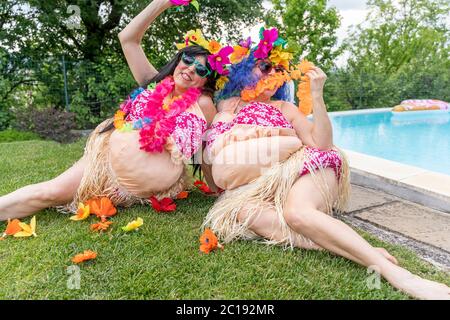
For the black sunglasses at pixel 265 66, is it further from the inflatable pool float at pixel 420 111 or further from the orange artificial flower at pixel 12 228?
the inflatable pool float at pixel 420 111

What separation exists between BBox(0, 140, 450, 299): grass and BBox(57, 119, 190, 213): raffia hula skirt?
0.17 m

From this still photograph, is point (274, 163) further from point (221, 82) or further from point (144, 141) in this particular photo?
point (144, 141)

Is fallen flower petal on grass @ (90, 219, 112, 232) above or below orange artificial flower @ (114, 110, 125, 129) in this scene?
below

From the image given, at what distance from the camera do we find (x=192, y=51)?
7.97 ft

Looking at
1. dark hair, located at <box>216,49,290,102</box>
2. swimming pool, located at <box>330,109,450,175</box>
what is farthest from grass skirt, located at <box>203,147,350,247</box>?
swimming pool, located at <box>330,109,450,175</box>

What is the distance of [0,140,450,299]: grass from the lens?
5.52 feet

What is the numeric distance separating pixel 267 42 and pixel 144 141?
963 millimetres

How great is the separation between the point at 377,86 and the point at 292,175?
10857 mm

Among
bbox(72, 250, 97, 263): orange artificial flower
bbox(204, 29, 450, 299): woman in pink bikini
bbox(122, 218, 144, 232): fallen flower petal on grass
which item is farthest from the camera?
bbox(122, 218, 144, 232): fallen flower petal on grass

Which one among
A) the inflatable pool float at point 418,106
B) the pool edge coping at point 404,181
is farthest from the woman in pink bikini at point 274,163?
the inflatable pool float at point 418,106

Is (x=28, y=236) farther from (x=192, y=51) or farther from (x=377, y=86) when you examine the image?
(x=377, y=86)

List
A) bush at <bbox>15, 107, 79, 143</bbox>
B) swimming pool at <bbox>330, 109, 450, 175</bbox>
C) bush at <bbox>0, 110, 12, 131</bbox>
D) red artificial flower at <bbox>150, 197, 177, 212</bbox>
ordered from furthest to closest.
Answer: bush at <bbox>0, 110, 12, 131</bbox> → swimming pool at <bbox>330, 109, 450, 175</bbox> → bush at <bbox>15, 107, 79, 143</bbox> → red artificial flower at <bbox>150, 197, 177, 212</bbox>

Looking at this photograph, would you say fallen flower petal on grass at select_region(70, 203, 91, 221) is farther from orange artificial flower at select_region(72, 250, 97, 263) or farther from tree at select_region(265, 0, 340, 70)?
→ tree at select_region(265, 0, 340, 70)

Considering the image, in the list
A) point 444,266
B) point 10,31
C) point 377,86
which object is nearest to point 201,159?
point 444,266
